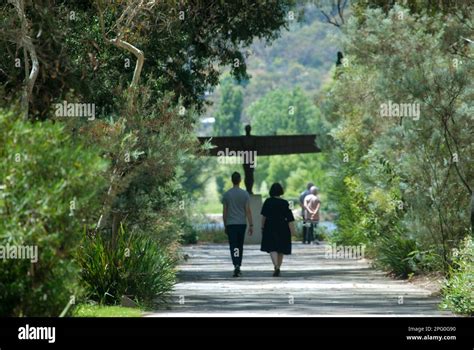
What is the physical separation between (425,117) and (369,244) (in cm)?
733

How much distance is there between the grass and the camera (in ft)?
56.5

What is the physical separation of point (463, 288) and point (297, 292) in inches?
183

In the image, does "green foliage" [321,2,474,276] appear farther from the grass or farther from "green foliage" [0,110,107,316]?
"green foliage" [0,110,107,316]

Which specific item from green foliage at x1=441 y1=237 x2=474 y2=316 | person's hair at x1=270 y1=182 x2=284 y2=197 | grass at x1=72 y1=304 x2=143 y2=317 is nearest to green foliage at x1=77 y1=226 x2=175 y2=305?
grass at x1=72 y1=304 x2=143 y2=317

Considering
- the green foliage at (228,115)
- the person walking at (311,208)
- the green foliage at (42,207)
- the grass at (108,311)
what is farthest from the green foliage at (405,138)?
the green foliage at (228,115)

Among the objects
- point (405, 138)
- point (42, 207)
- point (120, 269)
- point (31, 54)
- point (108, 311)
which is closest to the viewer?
point (42, 207)

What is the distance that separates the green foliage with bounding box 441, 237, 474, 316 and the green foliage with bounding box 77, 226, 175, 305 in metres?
4.10

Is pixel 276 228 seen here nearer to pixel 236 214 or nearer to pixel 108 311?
pixel 236 214

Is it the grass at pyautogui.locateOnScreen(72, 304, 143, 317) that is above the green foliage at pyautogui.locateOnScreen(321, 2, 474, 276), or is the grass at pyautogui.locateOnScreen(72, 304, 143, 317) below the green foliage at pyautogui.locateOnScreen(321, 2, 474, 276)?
below

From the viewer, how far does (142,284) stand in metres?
19.4

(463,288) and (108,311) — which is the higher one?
(463,288)

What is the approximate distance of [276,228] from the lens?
2670 cm

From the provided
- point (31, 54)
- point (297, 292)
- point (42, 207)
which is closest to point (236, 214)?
point (297, 292)
